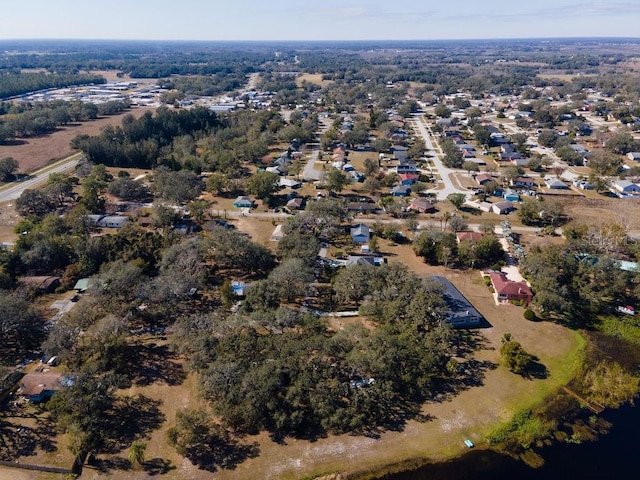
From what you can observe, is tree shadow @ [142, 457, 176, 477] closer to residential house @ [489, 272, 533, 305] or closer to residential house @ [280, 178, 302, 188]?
residential house @ [489, 272, 533, 305]

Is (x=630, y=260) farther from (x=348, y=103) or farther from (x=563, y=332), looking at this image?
(x=348, y=103)

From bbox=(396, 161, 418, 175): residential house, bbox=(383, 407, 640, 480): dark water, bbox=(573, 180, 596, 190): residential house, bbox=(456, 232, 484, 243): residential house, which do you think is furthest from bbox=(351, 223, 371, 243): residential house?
bbox=(573, 180, 596, 190): residential house

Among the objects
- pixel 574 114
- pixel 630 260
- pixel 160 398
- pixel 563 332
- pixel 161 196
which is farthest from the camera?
pixel 574 114

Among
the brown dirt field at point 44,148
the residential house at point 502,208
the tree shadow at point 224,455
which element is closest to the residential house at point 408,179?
the residential house at point 502,208

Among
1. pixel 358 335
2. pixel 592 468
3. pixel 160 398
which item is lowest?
pixel 592 468

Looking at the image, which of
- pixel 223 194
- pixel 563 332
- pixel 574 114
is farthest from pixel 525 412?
pixel 574 114

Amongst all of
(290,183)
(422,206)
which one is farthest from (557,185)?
(290,183)

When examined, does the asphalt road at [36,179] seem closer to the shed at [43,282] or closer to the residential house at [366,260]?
the shed at [43,282]

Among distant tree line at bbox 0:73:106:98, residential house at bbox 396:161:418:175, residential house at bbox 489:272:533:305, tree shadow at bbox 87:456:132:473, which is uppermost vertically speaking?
distant tree line at bbox 0:73:106:98
